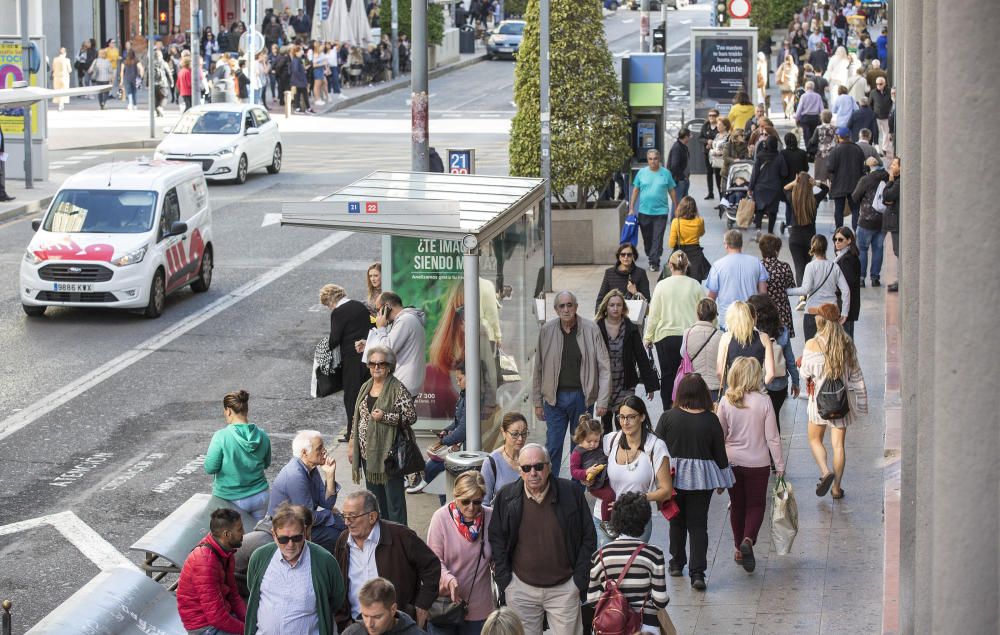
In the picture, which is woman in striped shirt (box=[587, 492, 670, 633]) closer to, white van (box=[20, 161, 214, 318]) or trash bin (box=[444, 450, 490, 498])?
trash bin (box=[444, 450, 490, 498])

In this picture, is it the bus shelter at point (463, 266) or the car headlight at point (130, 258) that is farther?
the car headlight at point (130, 258)

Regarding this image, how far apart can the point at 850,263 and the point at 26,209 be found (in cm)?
1795

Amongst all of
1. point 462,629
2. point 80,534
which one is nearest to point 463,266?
point 80,534

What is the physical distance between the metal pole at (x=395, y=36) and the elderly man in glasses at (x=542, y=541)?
50647mm

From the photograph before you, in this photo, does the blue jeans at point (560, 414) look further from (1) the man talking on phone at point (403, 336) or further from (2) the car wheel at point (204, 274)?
(2) the car wheel at point (204, 274)

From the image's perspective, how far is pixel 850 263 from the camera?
54.7 feet

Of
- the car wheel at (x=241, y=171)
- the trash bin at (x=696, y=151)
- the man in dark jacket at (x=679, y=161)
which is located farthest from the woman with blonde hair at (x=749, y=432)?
the car wheel at (x=241, y=171)

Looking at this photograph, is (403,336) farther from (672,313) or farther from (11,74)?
(11,74)

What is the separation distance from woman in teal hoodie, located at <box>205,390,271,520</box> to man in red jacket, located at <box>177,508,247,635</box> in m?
1.82

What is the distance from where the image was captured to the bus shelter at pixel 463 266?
1230 cm

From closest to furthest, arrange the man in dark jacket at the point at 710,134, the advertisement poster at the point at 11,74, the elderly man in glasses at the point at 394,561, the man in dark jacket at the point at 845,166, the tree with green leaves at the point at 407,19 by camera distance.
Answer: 1. the elderly man in glasses at the point at 394,561
2. the man in dark jacket at the point at 845,166
3. the man in dark jacket at the point at 710,134
4. the advertisement poster at the point at 11,74
5. the tree with green leaves at the point at 407,19

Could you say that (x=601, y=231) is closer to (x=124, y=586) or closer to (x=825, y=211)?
(x=825, y=211)

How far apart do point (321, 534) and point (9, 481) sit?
539 cm

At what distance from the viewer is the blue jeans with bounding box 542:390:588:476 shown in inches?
516
